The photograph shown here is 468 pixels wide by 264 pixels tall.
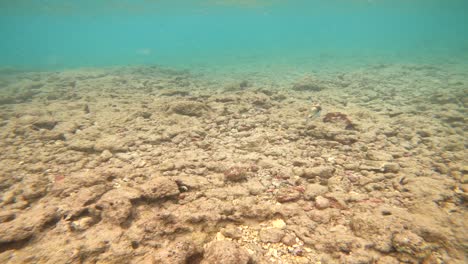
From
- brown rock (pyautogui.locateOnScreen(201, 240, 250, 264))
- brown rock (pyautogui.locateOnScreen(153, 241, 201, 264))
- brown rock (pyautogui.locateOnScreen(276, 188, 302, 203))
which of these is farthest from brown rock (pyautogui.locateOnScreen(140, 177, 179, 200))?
brown rock (pyautogui.locateOnScreen(276, 188, 302, 203))

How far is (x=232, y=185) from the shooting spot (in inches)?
142

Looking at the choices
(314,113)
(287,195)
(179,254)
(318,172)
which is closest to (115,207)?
(179,254)

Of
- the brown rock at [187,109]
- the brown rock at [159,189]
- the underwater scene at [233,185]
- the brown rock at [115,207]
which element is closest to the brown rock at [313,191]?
the underwater scene at [233,185]

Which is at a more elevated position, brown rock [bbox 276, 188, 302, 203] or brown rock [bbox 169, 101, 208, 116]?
brown rock [bbox 169, 101, 208, 116]

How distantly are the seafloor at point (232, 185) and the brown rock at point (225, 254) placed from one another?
1cm

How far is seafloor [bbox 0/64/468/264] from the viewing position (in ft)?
7.98

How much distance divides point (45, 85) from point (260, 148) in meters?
13.1

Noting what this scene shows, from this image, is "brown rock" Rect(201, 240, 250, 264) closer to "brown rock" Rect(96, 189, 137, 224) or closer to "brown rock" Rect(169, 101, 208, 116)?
"brown rock" Rect(96, 189, 137, 224)

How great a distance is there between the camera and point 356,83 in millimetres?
12211

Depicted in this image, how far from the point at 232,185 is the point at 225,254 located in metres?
1.44

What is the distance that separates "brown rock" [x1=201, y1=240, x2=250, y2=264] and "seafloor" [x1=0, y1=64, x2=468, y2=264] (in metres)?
0.01

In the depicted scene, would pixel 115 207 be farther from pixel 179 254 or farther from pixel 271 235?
pixel 271 235

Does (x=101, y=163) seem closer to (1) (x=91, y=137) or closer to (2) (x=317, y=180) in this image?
(1) (x=91, y=137)

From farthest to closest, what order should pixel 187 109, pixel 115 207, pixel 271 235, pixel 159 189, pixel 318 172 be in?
pixel 187 109, pixel 318 172, pixel 159 189, pixel 115 207, pixel 271 235
